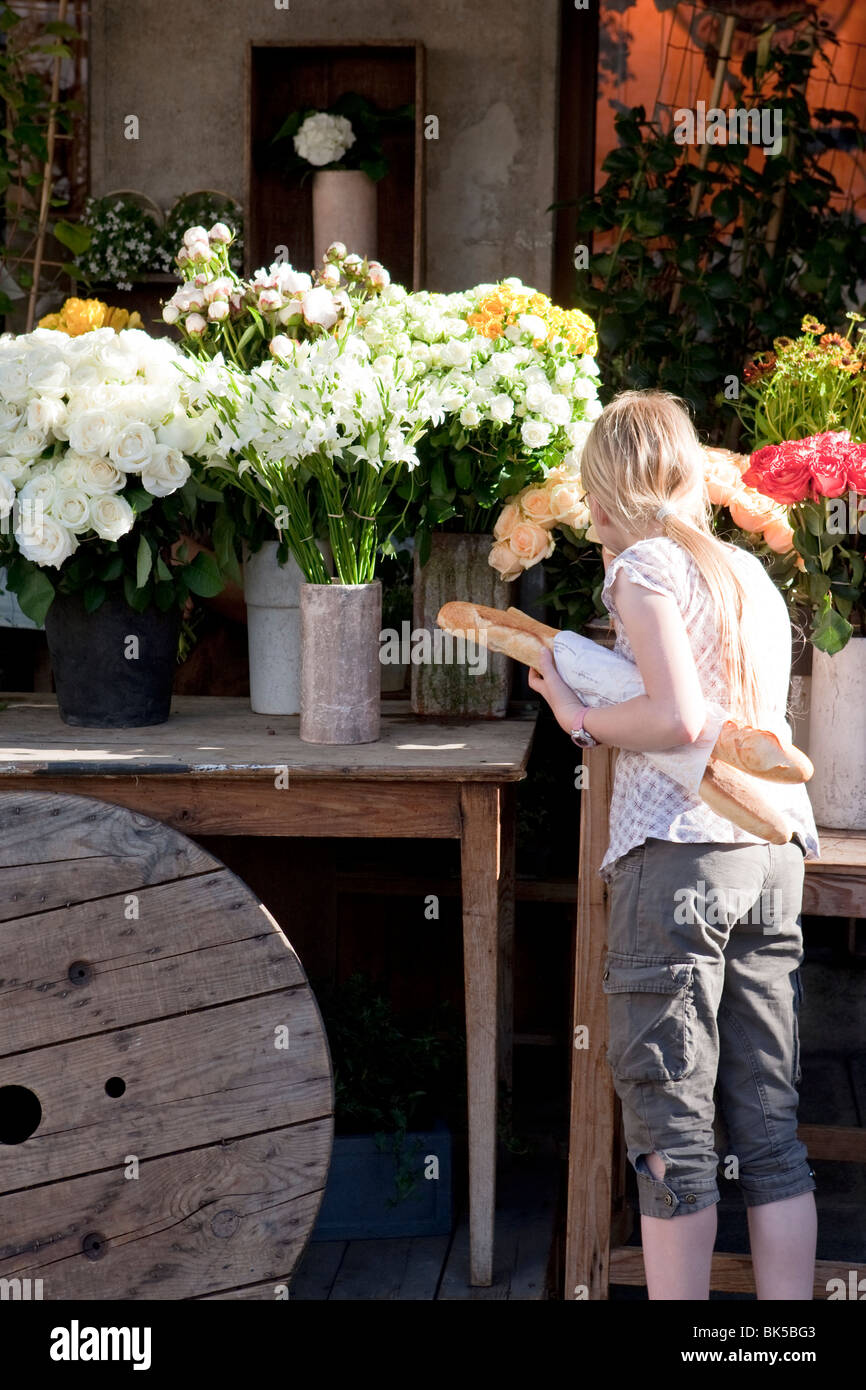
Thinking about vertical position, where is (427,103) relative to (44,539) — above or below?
above

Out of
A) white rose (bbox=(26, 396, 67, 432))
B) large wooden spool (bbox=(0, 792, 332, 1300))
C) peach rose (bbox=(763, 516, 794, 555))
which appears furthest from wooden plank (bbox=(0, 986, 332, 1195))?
peach rose (bbox=(763, 516, 794, 555))

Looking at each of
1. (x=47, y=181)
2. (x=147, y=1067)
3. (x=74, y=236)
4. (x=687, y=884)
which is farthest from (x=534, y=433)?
(x=47, y=181)

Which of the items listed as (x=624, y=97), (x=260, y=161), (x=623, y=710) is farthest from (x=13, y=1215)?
(x=624, y=97)

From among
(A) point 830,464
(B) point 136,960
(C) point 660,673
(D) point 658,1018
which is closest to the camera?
(C) point 660,673

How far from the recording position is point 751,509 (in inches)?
87.6

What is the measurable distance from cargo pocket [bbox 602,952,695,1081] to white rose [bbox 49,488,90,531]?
106 centimetres

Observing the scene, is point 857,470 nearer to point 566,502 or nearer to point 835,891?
point 566,502

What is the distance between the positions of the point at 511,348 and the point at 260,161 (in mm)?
1230

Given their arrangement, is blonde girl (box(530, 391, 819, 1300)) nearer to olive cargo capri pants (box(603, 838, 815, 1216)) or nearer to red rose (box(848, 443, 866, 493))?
olive cargo capri pants (box(603, 838, 815, 1216))

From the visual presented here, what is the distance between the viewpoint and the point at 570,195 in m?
3.38

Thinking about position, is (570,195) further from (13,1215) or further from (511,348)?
(13,1215)

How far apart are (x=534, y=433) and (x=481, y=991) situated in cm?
90

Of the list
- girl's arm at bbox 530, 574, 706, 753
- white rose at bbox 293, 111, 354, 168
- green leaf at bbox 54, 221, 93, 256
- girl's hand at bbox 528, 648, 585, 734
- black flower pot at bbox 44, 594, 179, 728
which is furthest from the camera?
green leaf at bbox 54, 221, 93, 256

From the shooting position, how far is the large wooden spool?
2137 millimetres
